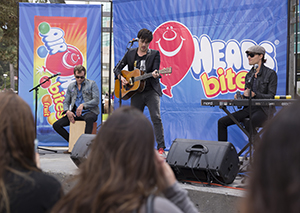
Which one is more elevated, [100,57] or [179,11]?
[179,11]

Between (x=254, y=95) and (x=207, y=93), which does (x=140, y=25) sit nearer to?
(x=207, y=93)

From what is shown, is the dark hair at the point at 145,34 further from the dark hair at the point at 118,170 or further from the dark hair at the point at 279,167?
the dark hair at the point at 279,167

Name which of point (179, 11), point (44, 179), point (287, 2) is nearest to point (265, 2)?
point (287, 2)

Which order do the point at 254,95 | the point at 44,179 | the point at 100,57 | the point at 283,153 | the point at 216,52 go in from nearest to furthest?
the point at 283,153 < the point at 44,179 < the point at 254,95 < the point at 216,52 < the point at 100,57

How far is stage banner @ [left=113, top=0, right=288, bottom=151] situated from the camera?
5.15 metres

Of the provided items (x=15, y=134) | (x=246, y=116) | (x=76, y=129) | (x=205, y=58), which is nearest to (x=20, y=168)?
(x=15, y=134)

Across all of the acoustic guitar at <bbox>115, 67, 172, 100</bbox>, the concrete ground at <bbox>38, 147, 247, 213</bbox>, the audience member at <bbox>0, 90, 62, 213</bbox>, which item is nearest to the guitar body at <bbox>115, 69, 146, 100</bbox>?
the acoustic guitar at <bbox>115, 67, 172, 100</bbox>

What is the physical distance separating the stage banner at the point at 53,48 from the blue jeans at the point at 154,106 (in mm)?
1750

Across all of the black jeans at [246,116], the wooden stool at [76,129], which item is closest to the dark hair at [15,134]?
the black jeans at [246,116]

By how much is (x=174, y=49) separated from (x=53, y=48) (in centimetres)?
234

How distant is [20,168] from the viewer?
124cm

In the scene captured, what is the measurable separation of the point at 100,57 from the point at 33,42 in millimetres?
1294

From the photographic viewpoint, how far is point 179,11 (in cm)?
576

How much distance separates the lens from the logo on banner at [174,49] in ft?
18.7
